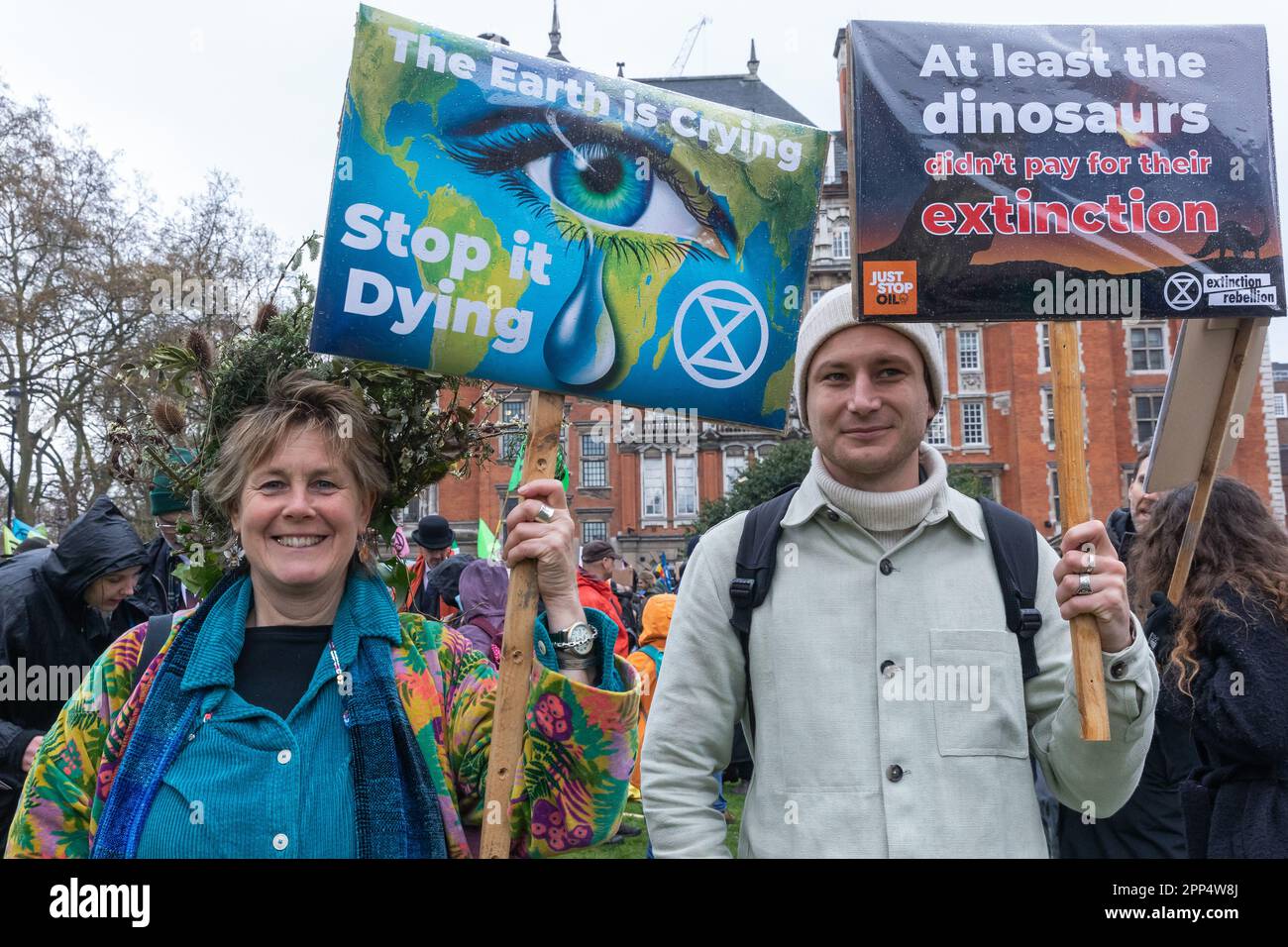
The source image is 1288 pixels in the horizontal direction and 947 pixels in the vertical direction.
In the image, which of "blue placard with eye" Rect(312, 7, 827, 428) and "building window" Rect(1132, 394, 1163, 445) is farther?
"building window" Rect(1132, 394, 1163, 445)

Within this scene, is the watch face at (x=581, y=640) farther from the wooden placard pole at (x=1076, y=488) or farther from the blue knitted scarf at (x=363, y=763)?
the wooden placard pole at (x=1076, y=488)

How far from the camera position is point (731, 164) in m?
3.03

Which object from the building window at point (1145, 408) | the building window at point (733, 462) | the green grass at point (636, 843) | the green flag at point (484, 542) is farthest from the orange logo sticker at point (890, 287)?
the building window at point (733, 462)

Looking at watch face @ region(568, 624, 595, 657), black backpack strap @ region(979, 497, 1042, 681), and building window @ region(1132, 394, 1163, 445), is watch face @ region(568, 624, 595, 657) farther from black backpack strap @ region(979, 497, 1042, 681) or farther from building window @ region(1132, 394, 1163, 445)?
building window @ region(1132, 394, 1163, 445)

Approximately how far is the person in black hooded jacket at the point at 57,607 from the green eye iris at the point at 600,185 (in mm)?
3159

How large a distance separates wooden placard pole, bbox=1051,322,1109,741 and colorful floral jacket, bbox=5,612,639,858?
937mm

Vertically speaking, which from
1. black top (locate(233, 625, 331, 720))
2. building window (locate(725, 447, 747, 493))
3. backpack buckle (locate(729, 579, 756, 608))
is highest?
building window (locate(725, 447, 747, 493))

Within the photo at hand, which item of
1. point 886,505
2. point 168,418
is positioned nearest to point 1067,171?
point 886,505

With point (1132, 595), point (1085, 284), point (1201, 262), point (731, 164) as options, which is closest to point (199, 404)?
point (731, 164)

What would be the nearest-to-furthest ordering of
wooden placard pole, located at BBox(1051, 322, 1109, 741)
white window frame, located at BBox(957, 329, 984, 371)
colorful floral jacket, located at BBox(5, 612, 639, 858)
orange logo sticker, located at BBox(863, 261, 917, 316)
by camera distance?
wooden placard pole, located at BBox(1051, 322, 1109, 741) < colorful floral jacket, located at BBox(5, 612, 639, 858) < orange logo sticker, located at BBox(863, 261, 917, 316) < white window frame, located at BBox(957, 329, 984, 371)

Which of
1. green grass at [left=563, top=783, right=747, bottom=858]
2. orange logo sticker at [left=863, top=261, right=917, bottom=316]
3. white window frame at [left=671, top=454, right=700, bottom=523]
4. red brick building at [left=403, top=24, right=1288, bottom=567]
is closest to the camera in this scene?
orange logo sticker at [left=863, top=261, right=917, bottom=316]

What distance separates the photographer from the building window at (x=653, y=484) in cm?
5403

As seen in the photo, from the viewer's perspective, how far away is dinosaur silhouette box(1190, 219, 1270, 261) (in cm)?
267

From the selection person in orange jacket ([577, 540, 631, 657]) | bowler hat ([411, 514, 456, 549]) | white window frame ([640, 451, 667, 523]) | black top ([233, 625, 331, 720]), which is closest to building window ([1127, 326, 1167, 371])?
white window frame ([640, 451, 667, 523])
